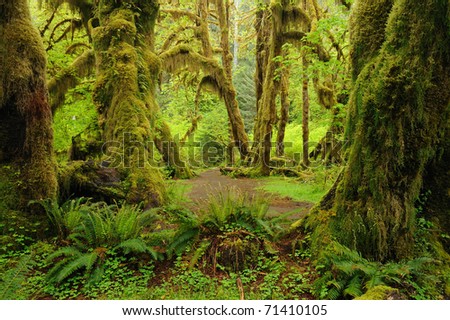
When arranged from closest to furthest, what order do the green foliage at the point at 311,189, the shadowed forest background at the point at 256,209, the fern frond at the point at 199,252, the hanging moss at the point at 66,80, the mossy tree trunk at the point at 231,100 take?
the shadowed forest background at the point at 256,209 → the fern frond at the point at 199,252 → the green foliage at the point at 311,189 → the hanging moss at the point at 66,80 → the mossy tree trunk at the point at 231,100

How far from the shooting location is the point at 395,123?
439 centimetres

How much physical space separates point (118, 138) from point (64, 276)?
4.05 meters

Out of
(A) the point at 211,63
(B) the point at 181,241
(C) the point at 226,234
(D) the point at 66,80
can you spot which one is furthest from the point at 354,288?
(A) the point at 211,63

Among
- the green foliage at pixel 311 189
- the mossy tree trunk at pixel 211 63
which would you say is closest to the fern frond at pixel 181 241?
the green foliage at pixel 311 189

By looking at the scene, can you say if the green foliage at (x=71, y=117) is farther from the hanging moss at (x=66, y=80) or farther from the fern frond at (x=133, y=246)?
the fern frond at (x=133, y=246)

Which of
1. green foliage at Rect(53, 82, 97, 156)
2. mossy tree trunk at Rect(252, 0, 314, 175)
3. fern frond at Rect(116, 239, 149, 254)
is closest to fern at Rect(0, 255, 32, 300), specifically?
fern frond at Rect(116, 239, 149, 254)

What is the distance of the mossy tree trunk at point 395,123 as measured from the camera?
4.24 m

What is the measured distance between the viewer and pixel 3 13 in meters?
5.80

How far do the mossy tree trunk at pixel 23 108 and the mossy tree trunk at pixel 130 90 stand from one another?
5.92 ft

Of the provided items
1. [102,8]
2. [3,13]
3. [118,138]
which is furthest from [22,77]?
[102,8]

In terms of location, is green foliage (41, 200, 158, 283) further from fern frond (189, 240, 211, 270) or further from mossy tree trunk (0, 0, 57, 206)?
mossy tree trunk (0, 0, 57, 206)

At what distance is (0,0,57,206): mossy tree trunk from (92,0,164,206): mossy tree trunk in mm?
1804

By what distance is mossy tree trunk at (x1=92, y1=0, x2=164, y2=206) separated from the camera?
7523 millimetres
